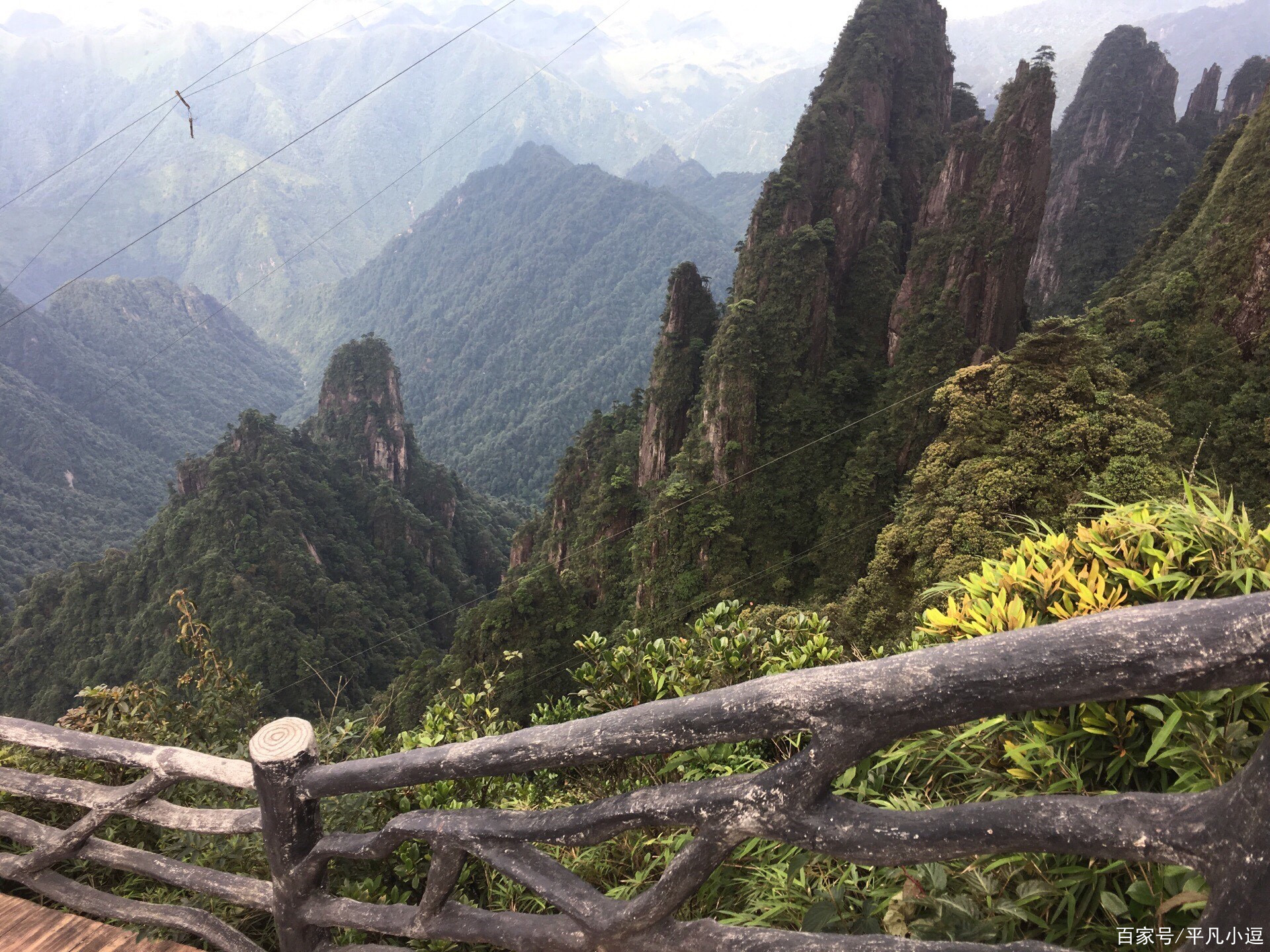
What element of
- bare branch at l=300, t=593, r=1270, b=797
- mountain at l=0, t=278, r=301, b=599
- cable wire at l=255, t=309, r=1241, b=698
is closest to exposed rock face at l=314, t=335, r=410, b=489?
Result: mountain at l=0, t=278, r=301, b=599

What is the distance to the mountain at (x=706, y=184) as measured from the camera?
146500mm

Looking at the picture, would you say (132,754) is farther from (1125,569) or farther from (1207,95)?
(1207,95)

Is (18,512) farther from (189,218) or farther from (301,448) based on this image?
(189,218)

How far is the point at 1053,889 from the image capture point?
1.21 m

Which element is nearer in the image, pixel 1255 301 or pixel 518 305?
pixel 1255 301

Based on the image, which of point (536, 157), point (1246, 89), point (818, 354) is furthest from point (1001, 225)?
point (536, 157)

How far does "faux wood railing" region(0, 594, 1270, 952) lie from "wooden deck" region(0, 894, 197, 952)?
68 cm

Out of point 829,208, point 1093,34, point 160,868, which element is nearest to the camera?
point 160,868

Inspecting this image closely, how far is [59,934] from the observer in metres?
2.18

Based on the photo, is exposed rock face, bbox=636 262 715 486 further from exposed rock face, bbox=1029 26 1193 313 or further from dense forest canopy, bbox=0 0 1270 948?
exposed rock face, bbox=1029 26 1193 313

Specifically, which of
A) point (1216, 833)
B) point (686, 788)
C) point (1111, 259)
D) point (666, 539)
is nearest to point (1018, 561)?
point (1216, 833)

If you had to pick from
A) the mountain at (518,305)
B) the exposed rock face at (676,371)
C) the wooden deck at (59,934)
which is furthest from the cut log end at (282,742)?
the mountain at (518,305)

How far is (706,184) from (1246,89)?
13240 cm

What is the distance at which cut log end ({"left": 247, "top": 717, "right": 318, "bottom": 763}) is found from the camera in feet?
5.09
